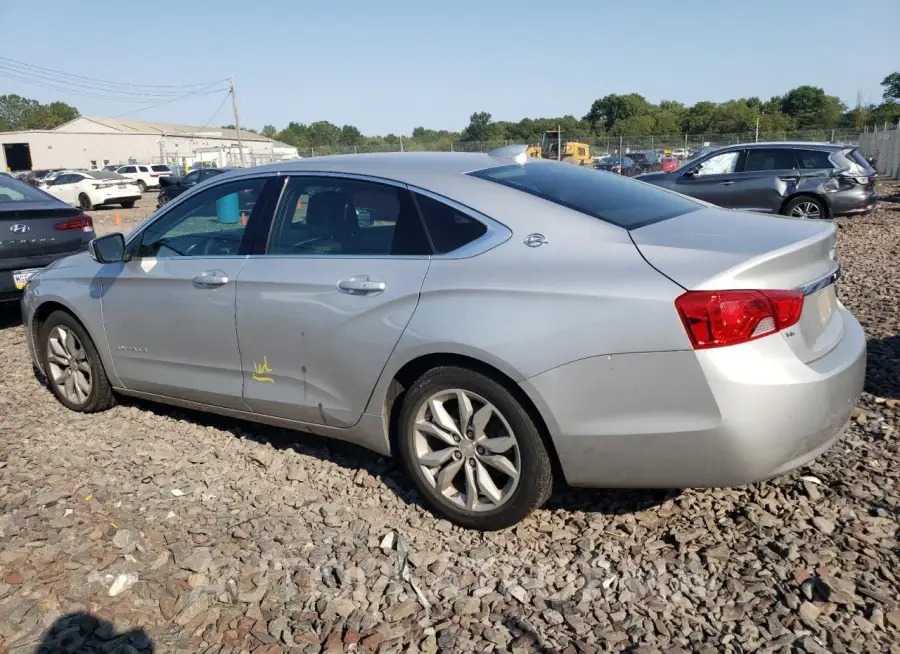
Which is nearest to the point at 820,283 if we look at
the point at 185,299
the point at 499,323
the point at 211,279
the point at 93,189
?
the point at 499,323

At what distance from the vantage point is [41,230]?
23.5ft

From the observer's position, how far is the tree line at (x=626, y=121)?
56.3 m

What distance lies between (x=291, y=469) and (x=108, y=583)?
1.15 meters

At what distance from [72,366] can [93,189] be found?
1091 inches

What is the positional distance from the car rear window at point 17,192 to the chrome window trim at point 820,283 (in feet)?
23.9

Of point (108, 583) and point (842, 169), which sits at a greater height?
point (842, 169)

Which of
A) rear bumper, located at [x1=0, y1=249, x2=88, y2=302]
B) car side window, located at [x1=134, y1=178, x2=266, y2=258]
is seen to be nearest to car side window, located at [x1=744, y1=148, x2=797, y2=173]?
rear bumper, located at [x1=0, y1=249, x2=88, y2=302]

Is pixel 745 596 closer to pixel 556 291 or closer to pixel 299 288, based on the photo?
pixel 556 291

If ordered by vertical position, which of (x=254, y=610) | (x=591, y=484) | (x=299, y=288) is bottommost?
(x=254, y=610)

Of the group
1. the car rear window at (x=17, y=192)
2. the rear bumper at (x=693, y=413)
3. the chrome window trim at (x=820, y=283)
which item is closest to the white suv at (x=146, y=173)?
the car rear window at (x=17, y=192)

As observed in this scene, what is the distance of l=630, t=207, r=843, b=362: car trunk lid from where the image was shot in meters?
2.65

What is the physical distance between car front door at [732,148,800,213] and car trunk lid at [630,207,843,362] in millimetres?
10361

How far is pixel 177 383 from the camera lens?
4.21 metres

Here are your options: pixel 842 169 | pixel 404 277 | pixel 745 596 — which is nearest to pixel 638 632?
pixel 745 596
